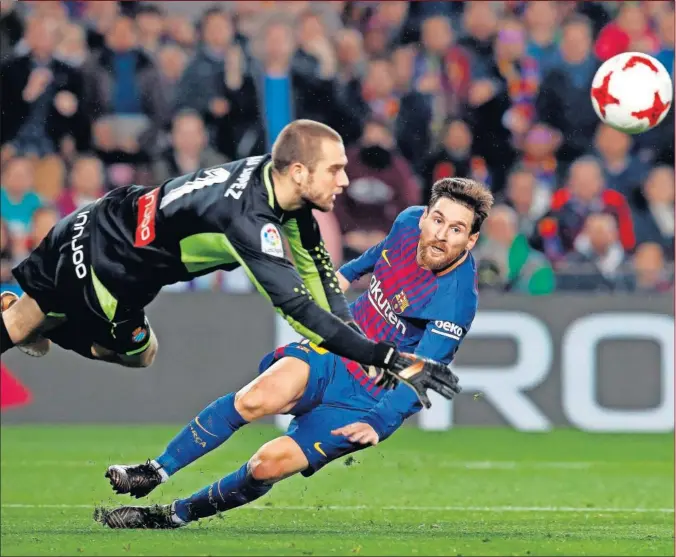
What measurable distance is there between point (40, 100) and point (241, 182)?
7.15 metres

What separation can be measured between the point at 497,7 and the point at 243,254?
341 inches

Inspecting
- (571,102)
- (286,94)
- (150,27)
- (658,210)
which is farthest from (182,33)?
(658,210)

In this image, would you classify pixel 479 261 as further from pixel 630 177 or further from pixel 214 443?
pixel 214 443

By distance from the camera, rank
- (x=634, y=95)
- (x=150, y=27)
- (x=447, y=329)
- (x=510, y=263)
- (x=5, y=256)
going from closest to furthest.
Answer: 1. (x=447, y=329)
2. (x=634, y=95)
3. (x=5, y=256)
4. (x=510, y=263)
5. (x=150, y=27)

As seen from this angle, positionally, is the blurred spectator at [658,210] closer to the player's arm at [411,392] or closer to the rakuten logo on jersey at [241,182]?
the player's arm at [411,392]

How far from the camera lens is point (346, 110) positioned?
45.3 ft

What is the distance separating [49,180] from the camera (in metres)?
13.4

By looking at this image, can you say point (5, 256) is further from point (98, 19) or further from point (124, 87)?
point (98, 19)

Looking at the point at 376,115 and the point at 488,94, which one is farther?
the point at 488,94

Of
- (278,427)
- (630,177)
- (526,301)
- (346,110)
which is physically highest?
(346,110)

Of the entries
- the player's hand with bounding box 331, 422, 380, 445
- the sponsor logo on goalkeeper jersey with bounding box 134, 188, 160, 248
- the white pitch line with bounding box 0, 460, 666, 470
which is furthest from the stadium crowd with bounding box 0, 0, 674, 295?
the player's hand with bounding box 331, 422, 380, 445

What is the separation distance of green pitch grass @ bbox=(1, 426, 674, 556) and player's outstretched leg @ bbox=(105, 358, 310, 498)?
0.32 meters

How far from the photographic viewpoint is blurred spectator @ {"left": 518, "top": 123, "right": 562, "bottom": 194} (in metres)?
13.9

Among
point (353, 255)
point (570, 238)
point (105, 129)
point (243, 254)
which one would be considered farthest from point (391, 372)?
point (105, 129)
